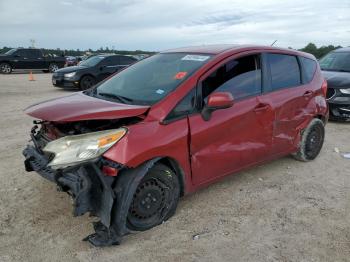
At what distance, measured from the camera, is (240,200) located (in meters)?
4.34

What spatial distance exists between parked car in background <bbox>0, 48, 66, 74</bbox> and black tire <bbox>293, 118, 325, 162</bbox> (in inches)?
898

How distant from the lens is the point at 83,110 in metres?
3.41

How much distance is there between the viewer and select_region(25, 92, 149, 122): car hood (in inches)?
130

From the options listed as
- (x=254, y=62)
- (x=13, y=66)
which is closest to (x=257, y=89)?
(x=254, y=62)

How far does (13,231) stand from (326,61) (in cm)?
896

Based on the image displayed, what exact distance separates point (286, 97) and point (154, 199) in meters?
2.36

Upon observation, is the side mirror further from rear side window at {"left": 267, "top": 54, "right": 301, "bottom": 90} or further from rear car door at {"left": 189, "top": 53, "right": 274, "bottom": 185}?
rear side window at {"left": 267, "top": 54, "right": 301, "bottom": 90}

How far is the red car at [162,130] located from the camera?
3.25 meters

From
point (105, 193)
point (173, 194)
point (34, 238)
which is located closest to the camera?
point (105, 193)

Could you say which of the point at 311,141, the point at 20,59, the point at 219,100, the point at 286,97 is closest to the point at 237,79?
the point at 219,100

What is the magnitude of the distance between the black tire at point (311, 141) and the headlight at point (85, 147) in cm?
318

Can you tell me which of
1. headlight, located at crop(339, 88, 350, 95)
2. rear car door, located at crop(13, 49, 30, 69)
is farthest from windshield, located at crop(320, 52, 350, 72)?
rear car door, located at crop(13, 49, 30, 69)

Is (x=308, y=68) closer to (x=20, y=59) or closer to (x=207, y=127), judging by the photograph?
(x=207, y=127)

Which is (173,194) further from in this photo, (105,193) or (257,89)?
(257,89)
